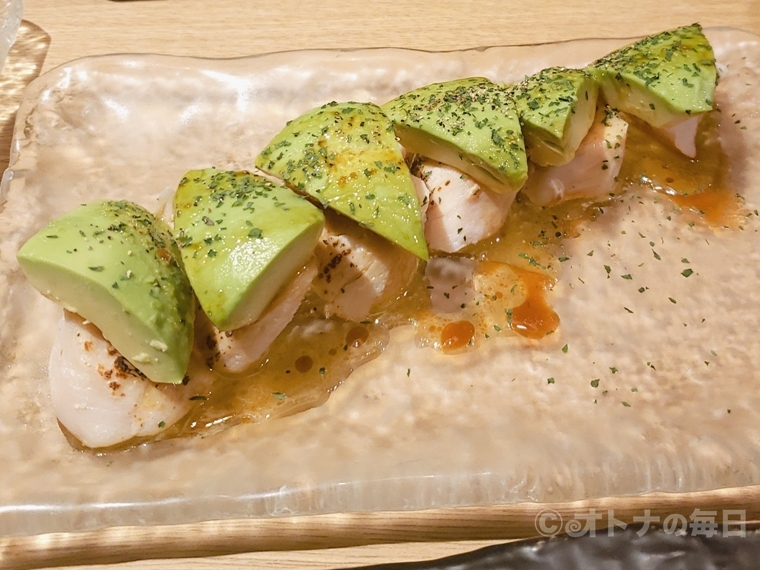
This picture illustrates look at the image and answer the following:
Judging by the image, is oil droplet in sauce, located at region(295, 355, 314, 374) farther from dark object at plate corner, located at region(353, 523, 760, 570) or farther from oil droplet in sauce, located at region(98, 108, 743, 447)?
dark object at plate corner, located at region(353, 523, 760, 570)

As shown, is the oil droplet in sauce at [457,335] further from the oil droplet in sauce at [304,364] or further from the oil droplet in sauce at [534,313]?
the oil droplet in sauce at [304,364]

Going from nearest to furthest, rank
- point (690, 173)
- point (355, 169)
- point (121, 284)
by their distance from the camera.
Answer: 1. point (121, 284)
2. point (355, 169)
3. point (690, 173)

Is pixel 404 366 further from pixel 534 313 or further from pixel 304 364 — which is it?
pixel 534 313

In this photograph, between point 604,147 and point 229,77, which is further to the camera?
point 229,77

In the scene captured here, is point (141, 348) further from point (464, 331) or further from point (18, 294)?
point (464, 331)

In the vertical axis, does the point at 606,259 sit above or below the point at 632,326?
above

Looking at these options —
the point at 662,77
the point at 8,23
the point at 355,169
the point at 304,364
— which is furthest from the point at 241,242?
the point at 8,23

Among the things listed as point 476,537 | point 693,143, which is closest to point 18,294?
point 476,537
